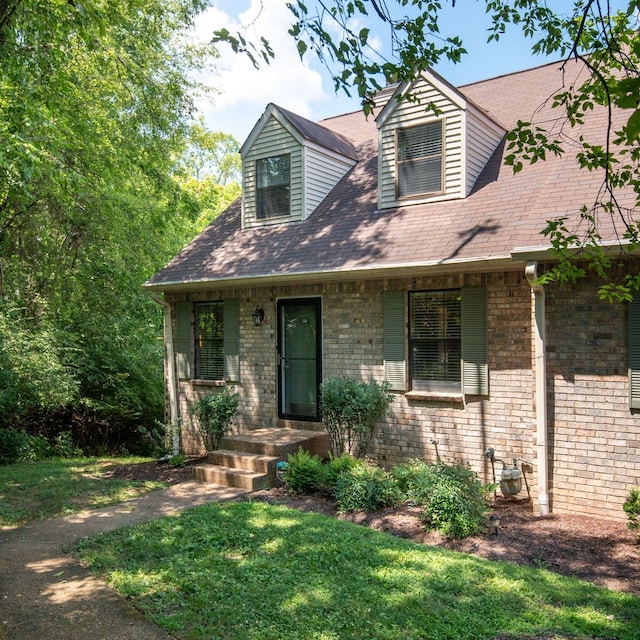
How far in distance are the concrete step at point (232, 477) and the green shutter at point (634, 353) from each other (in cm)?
453

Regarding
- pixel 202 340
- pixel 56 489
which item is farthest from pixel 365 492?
pixel 202 340

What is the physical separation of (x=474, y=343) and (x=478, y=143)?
3.30 m

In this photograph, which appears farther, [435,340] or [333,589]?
[435,340]

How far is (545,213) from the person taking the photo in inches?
263

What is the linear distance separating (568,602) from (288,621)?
6.63 ft

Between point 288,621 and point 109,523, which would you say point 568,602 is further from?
point 109,523

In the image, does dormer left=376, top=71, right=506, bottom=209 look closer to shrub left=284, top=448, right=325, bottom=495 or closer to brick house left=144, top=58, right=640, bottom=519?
brick house left=144, top=58, right=640, bottom=519

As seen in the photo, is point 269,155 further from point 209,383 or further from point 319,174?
point 209,383

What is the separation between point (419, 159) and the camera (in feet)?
28.9

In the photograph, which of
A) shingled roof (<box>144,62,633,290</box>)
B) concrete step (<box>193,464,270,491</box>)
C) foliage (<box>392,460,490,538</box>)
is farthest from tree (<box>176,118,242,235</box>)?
foliage (<box>392,460,490,538</box>)

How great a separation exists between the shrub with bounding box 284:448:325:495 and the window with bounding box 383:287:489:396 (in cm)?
167

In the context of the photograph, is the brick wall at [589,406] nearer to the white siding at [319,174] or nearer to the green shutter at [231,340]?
the white siding at [319,174]

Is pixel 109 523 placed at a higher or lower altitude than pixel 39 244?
lower

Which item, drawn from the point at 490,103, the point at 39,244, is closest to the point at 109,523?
the point at 39,244
